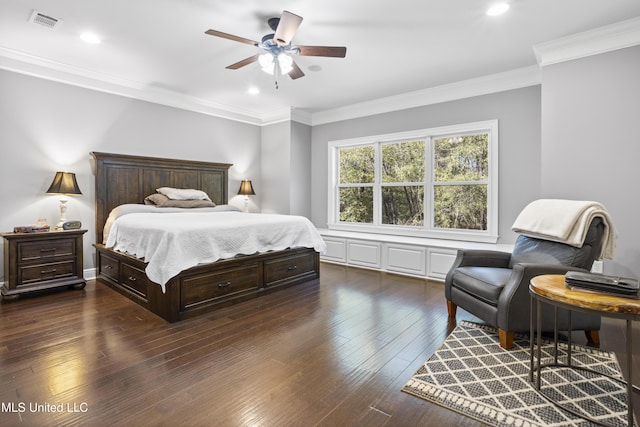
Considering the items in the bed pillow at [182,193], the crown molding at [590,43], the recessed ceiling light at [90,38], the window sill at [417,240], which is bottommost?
the window sill at [417,240]

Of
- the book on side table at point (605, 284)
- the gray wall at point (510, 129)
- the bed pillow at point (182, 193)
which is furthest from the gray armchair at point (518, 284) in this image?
the bed pillow at point (182, 193)

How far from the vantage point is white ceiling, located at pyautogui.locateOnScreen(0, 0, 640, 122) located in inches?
108

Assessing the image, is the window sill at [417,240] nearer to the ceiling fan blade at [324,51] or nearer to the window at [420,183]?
→ the window at [420,183]

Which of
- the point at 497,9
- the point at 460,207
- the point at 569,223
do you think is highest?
the point at 497,9

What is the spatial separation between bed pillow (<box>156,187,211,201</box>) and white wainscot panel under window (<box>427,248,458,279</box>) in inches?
139

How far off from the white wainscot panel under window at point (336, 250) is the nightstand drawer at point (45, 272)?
11.6 ft

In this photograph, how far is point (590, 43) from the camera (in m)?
3.17

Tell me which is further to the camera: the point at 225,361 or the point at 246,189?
→ the point at 246,189

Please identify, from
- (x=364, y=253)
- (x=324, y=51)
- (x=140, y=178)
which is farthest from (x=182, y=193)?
(x=324, y=51)

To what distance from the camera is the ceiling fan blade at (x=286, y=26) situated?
2389mm

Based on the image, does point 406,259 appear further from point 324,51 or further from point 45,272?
point 45,272

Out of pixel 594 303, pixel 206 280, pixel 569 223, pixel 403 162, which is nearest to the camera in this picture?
pixel 594 303

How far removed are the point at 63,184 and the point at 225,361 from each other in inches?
123

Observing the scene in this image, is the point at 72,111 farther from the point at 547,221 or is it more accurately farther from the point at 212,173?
the point at 547,221
